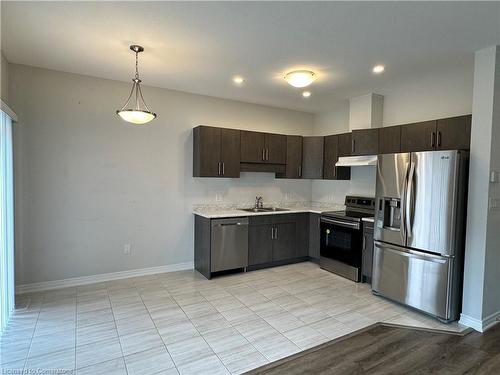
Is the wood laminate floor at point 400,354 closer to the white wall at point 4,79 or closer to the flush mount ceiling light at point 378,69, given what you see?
the flush mount ceiling light at point 378,69

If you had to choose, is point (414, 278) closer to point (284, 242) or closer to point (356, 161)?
point (356, 161)

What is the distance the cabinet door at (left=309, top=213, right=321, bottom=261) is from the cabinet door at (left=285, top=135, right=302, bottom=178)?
80cm

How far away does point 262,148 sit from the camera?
4.92 metres

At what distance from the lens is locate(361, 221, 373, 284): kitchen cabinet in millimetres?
3998

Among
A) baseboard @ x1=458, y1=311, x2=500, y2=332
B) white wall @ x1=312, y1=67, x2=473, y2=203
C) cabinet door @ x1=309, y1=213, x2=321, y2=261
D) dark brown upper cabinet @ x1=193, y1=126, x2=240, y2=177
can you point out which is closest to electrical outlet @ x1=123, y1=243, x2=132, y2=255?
dark brown upper cabinet @ x1=193, y1=126, x2=240, y2=177

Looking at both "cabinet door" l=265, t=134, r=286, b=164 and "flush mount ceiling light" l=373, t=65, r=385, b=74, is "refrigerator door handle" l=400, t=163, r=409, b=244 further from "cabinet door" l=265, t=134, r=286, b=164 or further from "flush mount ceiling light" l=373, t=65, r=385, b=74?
"cabinet door" l=265, t=134, r=286, b=164

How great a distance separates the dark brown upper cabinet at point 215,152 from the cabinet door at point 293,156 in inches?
39.5

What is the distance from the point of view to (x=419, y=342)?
2.69m

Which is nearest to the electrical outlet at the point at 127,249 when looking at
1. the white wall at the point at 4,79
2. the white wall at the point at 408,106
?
the white wall at the point at 4,79

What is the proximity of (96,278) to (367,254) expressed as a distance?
372 cm

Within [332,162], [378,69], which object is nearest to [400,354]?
[378,69]

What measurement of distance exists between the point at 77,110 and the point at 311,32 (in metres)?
3.07

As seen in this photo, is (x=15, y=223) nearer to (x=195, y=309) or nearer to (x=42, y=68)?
(x=42, y=68)

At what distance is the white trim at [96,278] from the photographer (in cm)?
364
